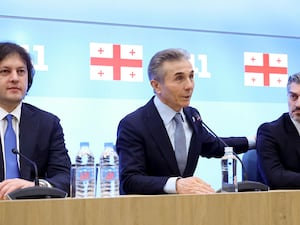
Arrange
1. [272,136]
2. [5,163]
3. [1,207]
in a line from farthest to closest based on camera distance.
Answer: [272,136]
[5,163]
[1,207]

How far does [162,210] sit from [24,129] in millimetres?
1026

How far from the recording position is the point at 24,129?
7.20ft

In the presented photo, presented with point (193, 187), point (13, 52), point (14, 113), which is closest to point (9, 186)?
point (14, 113)

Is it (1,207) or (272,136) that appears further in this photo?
(272,136)

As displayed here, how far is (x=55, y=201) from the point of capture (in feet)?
4.26

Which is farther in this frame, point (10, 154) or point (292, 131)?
point (292, 131)

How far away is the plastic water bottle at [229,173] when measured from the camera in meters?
1.74

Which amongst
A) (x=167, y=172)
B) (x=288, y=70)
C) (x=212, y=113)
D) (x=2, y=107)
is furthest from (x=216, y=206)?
(x=288, y=70)

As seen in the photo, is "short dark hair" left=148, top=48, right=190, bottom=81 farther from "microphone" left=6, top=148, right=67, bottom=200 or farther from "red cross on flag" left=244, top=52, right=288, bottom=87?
"microphone" left=6, top=148, right=67, bottom=200

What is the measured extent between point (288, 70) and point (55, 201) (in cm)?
250

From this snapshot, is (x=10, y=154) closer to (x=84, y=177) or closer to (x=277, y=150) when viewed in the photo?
(x=84, y=177)

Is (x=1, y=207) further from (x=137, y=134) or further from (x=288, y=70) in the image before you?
(x=288, y=70)

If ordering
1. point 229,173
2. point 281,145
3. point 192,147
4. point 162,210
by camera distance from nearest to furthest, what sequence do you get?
point 162,210 → point 229,173 → point 192,147 → point 281,145

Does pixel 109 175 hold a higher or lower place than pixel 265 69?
lower
